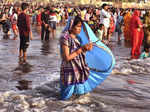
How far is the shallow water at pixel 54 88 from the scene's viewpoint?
5.21 metres

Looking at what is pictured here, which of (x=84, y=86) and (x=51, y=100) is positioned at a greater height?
(x=84, y=86)

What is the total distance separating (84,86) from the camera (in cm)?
507

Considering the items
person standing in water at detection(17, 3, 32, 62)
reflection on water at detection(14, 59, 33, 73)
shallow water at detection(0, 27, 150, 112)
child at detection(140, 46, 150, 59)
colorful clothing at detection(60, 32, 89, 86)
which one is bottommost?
shallow water at detection(0, 27, 150, 112)

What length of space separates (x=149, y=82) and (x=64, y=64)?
290cm

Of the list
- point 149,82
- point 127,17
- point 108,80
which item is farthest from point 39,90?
point 127,17

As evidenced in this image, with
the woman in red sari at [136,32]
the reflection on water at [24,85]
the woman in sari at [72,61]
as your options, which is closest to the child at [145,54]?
the woman in red sari at [136,32]

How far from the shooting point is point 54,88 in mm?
6383

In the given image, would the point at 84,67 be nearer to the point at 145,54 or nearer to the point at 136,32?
the point at 145,54

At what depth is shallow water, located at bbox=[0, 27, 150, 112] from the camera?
5.21 metres

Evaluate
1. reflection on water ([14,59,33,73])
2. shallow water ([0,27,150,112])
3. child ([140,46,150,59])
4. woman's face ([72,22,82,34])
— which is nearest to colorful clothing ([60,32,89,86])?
woman's face ([72,22,82,34])

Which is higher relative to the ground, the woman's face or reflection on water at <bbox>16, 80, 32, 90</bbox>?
the woman's face

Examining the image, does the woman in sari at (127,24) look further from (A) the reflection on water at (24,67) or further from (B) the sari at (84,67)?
(B) the sari at (84,67)

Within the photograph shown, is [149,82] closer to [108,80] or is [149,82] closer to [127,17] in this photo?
[108,80]

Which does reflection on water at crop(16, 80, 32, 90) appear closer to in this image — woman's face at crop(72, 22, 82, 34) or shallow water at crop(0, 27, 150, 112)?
shallow water at crop(0, 27, 150, 112)
